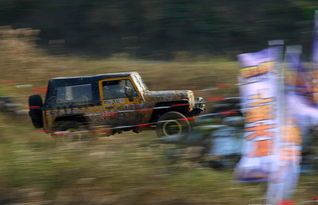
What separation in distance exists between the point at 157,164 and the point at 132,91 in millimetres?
2598

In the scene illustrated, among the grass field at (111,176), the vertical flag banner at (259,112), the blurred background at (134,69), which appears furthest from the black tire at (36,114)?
the vertical flag banner at (259,112)

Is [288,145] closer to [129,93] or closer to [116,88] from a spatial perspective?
[129,93]

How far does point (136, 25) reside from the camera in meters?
18.8

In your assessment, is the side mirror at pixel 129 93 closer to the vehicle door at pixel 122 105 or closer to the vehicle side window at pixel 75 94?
the vehicle door at pixel 122 105

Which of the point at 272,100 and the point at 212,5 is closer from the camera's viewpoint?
the point at 272,100

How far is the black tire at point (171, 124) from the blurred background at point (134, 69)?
0.29 metres

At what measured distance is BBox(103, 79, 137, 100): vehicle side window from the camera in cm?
840

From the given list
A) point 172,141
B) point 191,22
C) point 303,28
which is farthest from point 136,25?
point 172,141

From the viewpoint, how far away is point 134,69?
12.8m

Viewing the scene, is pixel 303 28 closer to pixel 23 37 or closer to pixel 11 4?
pixel 23 37

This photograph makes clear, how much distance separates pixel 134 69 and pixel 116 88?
174 inches

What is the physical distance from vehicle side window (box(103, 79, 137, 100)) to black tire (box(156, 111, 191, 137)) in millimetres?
766

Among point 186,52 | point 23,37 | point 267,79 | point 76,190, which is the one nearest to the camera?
point 76,190

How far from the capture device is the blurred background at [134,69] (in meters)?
5.79
